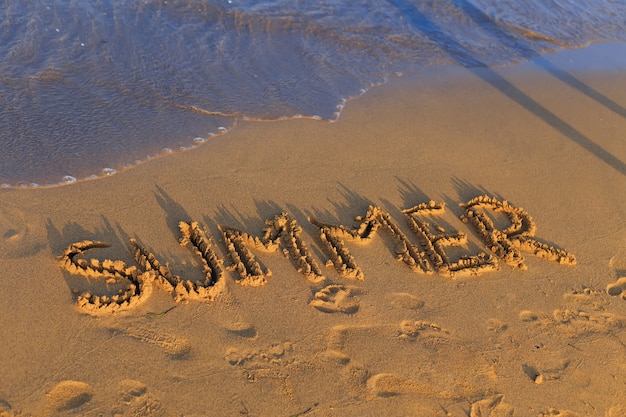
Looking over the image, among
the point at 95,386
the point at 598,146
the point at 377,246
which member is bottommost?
the point at 95,386

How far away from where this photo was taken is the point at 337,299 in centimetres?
366

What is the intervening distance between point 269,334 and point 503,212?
2.66 meters

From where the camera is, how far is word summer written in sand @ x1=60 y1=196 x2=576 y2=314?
353cm

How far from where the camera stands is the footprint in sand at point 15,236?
3.61 meters

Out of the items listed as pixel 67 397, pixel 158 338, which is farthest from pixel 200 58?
pixel 67 397

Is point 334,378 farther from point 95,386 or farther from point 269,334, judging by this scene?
point 95,386

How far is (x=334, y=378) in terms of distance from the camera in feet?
10.3

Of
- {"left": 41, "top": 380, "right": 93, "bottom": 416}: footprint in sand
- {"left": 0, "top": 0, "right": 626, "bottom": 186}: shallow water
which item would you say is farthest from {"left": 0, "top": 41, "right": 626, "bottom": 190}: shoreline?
{"left": 41, "top": 380, "right": 93, "bottom": 416}: footprint in sand

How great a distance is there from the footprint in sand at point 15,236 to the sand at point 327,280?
1cm

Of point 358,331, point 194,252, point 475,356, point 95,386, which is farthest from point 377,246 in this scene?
point 95,386

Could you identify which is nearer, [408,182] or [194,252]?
[194,252]

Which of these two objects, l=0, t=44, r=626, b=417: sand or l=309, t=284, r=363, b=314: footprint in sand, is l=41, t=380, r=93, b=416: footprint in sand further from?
l=309, t=284, r=363, b=314: footprint in sand

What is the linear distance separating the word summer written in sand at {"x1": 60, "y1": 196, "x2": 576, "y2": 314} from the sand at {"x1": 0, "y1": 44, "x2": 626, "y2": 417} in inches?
0.6

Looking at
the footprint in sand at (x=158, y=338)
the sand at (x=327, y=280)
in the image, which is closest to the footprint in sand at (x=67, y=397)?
the sand at (x=327, y=280)
